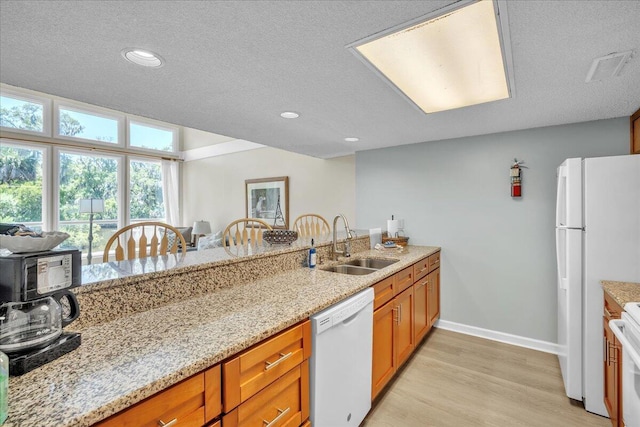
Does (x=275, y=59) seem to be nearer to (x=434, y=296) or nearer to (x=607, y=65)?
(x=607, y=65)

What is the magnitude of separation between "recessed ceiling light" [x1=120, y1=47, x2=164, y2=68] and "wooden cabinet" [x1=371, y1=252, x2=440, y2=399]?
Result: 1.79 meters

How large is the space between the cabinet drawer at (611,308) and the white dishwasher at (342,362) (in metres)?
1.33

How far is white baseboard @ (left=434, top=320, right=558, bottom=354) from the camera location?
2857mm

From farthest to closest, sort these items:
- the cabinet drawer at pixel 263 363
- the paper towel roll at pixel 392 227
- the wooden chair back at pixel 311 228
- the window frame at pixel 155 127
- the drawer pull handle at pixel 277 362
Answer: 1. the window frame at pixel 155 127
2. the wooden chair back at pixel 311 228
3. the paper towel roll at pixel 392 227
4. the drawer pull handle at pixel 277 362
5. the cabinet drawer at pixel 263 363

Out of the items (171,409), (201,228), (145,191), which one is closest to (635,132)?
(171,409)

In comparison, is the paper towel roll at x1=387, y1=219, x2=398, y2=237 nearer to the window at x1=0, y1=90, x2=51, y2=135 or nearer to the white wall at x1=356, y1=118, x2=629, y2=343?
the white wall at x1=356, y1=118, x2=629, y2=343

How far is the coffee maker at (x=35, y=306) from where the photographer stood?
2.76ft

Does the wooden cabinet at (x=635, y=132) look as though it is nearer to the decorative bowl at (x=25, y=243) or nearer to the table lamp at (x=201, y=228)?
the decorative bowl at (x=25, y=243)

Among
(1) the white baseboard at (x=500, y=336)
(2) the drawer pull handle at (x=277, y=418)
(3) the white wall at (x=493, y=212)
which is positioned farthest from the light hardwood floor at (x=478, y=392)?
(2) the drawer pull handle at (x=277, y=418)

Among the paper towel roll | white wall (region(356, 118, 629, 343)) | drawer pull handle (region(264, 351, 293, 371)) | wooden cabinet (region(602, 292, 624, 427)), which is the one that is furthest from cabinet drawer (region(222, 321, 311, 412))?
white wall (region(356, 118, 629, 343))

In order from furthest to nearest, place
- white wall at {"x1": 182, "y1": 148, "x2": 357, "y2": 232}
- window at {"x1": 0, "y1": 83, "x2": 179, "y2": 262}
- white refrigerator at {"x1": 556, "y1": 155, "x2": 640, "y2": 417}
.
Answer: window at {"x1": 0, "y1": 83, "x2": 179, "y2": 262} → white wall at {"x1": 182, "y1": 148, "x2": 357, "y2": 232} → white refrigerator at {"x1": 556, "y1": 155, "x2": 640, "y2": 417}

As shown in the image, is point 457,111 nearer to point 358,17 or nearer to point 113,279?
point 358,17

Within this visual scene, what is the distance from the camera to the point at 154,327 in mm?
1153

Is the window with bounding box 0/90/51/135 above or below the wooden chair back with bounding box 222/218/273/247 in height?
above
